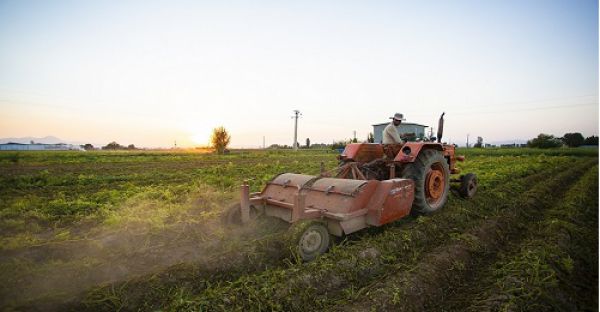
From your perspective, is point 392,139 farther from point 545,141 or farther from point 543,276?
point 545,141

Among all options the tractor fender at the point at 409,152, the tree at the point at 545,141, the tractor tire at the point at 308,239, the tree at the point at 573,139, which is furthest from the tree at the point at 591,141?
the tractor tire at the point at 308,239

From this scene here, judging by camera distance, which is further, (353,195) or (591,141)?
(591,141)

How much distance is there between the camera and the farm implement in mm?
3863

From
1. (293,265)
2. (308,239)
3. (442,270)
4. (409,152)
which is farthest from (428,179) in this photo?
(293,265)

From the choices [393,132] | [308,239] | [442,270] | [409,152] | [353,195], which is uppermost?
[393,132]

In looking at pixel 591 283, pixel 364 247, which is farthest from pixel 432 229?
pixel 591 283

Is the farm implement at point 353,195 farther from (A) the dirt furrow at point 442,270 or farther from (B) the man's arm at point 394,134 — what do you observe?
(A) the dirt furrow at point 442,270

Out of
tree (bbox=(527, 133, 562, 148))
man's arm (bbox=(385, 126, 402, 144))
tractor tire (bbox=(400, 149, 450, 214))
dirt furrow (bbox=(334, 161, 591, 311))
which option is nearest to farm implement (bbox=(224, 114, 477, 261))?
tractor tire (bbox=(400, 149, 450, 214))

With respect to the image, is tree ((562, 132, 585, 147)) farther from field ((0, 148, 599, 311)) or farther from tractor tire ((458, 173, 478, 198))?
field ((0, 148, 599, 311))

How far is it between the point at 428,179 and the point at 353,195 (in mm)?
2342

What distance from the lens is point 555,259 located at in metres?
3.72

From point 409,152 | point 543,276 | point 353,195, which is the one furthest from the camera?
point 409,152

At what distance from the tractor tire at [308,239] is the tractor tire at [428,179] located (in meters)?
2.18

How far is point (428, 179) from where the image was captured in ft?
18.7
